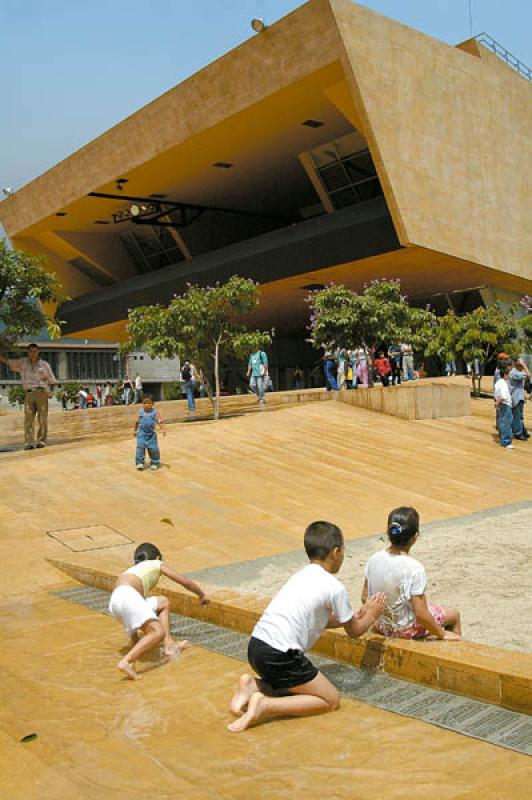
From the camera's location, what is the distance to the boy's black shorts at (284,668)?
4246 mm

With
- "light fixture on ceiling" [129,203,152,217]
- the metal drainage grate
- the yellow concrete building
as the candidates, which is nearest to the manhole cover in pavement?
the metal drainage grate

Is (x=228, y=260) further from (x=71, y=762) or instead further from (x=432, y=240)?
(x=71, y=762)

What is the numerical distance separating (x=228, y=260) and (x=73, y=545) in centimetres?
2807

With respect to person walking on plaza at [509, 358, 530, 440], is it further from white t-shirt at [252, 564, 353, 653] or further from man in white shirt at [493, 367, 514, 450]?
white t-shirt at [252, 564, 353, 653]

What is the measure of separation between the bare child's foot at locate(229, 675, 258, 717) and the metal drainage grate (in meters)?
0.60

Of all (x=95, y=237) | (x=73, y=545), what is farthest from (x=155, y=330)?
(x=95, y=237)

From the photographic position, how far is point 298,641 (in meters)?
4.33

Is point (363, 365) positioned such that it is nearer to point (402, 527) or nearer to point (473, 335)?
point (473, 335)

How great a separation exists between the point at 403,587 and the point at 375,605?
23 centimetres

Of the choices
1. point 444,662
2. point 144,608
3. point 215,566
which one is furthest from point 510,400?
point 444,662

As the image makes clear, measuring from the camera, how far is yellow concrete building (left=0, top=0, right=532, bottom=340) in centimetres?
2581

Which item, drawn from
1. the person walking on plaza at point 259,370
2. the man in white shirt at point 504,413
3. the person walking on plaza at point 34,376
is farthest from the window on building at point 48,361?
the man in white shirt at point 504,413

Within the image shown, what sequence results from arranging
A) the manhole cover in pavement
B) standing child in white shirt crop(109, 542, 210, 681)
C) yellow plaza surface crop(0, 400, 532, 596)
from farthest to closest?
yellow plaza surface crop(0, 400, 532, 596), the manhole cover in pavement, standing child in white shirt crop(109, 542, 210, 681)

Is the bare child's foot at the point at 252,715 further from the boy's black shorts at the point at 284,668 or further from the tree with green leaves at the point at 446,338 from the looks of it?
the tree with green leaves at the point at 446,338
